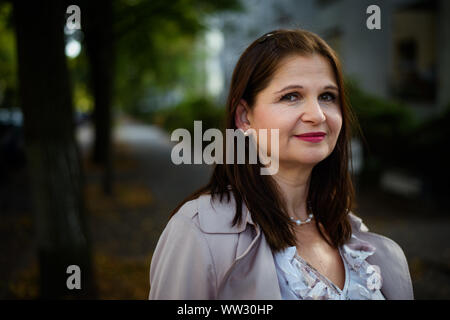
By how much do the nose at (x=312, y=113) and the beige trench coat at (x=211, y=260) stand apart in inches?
15.2

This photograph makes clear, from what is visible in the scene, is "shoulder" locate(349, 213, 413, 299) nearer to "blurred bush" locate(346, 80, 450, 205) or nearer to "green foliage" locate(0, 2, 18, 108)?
"blurred bush" locate(346, 80, 450, 205)

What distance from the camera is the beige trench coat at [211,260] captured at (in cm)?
138

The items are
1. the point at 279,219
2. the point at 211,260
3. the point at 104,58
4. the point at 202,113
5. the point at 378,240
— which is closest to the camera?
the point at 211,260

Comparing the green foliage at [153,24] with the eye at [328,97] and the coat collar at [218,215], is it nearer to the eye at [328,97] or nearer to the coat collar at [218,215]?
the eye at [328,97]

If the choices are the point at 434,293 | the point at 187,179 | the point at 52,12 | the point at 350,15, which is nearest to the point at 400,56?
the point at 350,15

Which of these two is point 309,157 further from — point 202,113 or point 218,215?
point 202,113

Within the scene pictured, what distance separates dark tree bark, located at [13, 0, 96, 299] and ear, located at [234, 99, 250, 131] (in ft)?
9.73

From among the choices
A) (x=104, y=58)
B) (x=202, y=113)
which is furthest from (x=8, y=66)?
(x=202, y=113)

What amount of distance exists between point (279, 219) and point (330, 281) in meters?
0.30

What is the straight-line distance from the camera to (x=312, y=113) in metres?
1.51

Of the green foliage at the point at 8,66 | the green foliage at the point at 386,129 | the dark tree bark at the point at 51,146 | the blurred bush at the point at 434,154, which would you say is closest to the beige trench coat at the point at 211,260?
the dark tree bark at the point at 51,146

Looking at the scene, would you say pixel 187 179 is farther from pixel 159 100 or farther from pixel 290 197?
pixel 159 100

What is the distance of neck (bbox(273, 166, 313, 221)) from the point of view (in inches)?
66.2

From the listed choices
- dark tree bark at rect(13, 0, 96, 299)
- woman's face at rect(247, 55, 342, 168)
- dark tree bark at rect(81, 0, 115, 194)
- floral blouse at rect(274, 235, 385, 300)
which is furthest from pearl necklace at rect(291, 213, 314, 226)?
dark tree bark at rect(81, 0, 115, 194)
